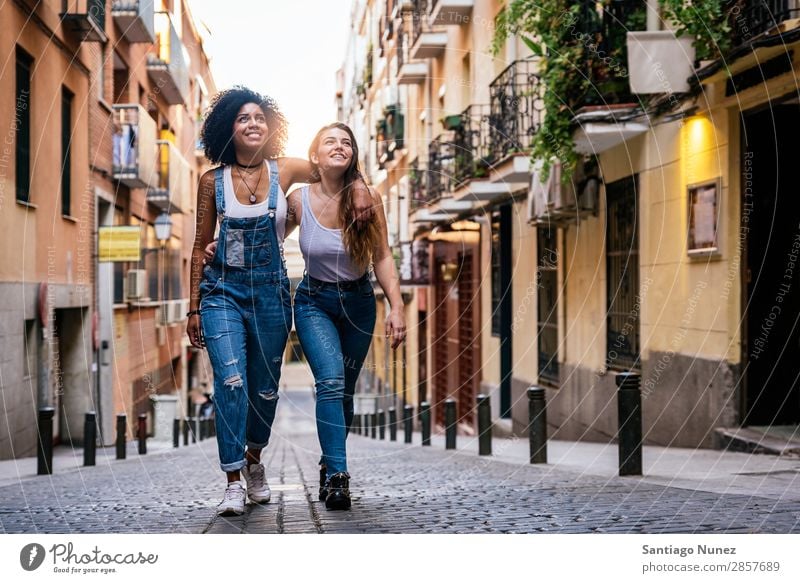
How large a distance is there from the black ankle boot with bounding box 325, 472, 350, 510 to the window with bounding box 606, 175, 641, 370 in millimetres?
5570

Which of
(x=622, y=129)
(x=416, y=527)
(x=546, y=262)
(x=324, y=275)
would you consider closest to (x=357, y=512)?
(x=416, y=527)

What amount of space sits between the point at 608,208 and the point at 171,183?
6208mm

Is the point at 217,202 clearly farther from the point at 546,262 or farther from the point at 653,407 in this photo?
the point at 546,262

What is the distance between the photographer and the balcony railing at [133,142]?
1226 cm

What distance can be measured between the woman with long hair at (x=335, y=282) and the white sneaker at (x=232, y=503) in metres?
0.32

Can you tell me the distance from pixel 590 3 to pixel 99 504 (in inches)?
224

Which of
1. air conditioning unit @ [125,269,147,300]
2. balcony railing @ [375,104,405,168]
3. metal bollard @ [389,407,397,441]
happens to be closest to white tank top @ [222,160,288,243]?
balcony railing @ [375,104,405,168]

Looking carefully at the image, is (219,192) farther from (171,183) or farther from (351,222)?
(171,183)

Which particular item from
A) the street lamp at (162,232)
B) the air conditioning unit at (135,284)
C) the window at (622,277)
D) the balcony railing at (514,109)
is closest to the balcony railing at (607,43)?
the window at (622,277)

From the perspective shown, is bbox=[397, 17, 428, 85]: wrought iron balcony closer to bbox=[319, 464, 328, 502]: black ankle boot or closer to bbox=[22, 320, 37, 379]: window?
bbox=[319, 464, 328, 502]: black ankle boot

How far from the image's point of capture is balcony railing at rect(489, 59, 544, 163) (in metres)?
10.3

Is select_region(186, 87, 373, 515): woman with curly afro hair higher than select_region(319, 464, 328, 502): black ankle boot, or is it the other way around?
select_region(186, 87, 373, 515): woman with curly afro hair

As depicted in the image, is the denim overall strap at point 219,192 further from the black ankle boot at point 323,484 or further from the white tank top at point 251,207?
the black ankle boot at point 323,484

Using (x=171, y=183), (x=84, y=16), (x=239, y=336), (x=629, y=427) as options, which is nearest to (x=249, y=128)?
(x=239, y=336)
